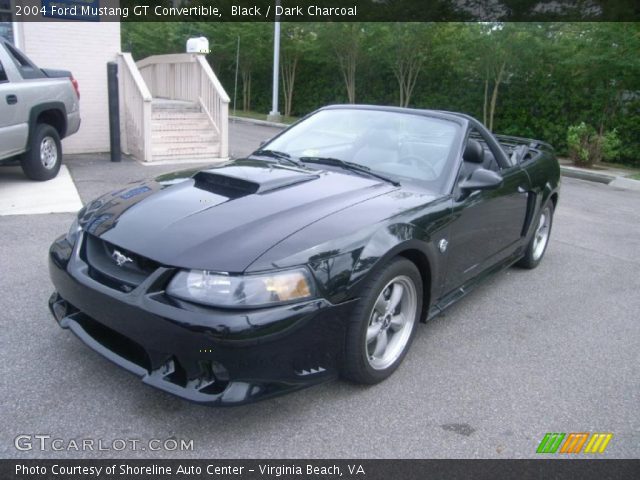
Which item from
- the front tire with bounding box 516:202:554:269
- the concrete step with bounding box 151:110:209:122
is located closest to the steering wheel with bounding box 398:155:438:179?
the front tire with bounding box 516:202:554:269

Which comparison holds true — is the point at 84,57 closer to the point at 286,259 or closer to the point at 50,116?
the point at 50,116

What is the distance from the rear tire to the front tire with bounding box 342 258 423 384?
595 centimetres

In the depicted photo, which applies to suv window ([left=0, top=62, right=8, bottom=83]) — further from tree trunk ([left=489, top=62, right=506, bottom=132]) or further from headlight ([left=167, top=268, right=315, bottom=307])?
tree trunk ([left=489, top=62, right=506, bottom=132])

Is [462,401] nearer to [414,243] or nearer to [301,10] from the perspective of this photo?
[414,243]

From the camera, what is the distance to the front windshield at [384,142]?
371 centimetres

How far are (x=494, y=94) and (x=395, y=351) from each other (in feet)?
47.3

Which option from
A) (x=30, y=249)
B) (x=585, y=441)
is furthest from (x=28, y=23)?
(x=585, y=441)

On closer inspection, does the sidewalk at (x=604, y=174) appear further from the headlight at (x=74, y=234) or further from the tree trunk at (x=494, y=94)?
the headlight at (x=74, y=234)

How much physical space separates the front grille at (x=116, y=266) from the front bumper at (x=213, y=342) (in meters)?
0.04

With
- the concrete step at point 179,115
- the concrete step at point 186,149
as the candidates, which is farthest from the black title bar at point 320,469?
the concrete step at point 179,115

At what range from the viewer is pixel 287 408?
2.81 m

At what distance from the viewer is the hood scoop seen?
10.5ft

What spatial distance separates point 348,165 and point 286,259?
1418 millimetres

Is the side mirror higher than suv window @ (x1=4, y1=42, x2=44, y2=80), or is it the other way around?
suv window @ (x1=4, y1=42, x2=44, y2=80)
